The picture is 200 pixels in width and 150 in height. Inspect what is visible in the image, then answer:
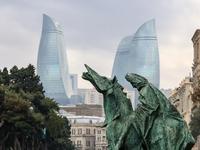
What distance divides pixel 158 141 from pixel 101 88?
242cm

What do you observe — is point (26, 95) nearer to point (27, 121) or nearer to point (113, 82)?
point (27, 121)

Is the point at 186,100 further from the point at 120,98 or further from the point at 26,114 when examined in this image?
the point at 120,98

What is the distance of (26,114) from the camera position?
6375 centimetres

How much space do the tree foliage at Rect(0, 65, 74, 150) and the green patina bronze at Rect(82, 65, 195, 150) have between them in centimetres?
3794

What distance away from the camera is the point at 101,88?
20859mm

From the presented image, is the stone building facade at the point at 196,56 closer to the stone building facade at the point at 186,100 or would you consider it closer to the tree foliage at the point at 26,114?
the stone building facade at the point at 186,100

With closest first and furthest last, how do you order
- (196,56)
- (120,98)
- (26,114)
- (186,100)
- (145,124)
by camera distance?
(145,124), (120,98), (26,114), (196,56), (186,100)

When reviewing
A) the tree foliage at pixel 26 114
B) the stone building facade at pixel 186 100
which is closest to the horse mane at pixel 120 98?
the tree foliage at pixel 26 114

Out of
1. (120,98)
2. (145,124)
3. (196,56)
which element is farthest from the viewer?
(196,56)

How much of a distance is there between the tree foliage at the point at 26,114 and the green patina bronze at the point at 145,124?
37939 mm

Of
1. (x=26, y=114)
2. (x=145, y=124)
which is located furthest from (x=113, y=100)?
(x=26, y=114)

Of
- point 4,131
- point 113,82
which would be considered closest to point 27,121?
point 4,131

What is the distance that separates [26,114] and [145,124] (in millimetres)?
44130

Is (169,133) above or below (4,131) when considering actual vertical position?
below
